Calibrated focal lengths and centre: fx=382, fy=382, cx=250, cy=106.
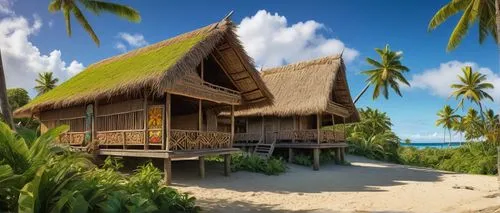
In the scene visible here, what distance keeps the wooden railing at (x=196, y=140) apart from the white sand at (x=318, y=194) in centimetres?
93

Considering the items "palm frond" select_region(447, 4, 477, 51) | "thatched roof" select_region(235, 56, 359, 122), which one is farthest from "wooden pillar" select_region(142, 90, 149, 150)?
"palm frond" select_region(447, 4, 477, 51)

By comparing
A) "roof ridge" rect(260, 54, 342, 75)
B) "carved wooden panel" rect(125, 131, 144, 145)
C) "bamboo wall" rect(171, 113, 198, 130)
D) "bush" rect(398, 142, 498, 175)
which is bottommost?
"bush" rect(398, 142, 498, 175)

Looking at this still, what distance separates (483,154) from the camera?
76.4 feet

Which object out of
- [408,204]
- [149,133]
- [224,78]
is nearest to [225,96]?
[224,78]

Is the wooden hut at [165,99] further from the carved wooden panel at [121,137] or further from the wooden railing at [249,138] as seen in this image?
the wooden railing at [249,138]

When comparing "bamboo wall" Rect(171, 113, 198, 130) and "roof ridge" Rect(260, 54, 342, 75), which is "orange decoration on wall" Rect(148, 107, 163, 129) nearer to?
"bamboo wall" Rect(171, 113, 198, 130)

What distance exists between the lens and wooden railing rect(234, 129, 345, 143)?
677 inches

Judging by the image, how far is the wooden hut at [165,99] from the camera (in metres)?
10.3

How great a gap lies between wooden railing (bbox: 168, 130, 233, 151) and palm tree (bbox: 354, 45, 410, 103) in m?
18.8

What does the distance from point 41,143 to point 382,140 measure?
2379 cm

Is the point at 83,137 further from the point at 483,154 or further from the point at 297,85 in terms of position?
the point at 483,154

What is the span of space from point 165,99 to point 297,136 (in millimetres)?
7795

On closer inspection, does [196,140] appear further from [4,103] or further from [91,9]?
[91,9]

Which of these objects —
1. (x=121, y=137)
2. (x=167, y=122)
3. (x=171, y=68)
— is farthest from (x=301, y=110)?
(x=171, y=68)
